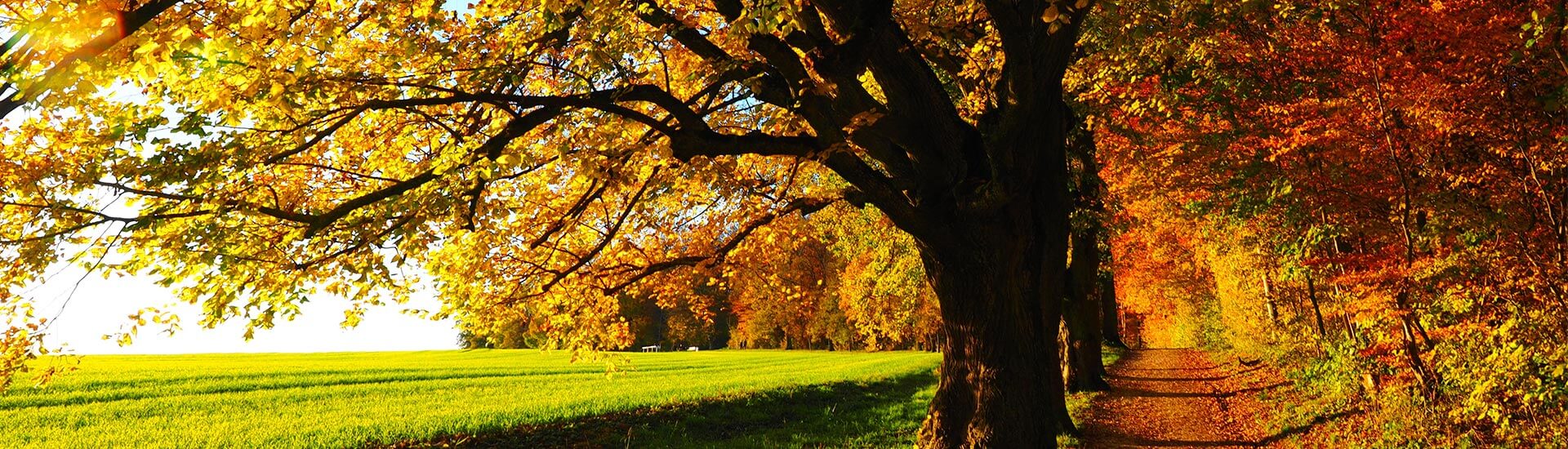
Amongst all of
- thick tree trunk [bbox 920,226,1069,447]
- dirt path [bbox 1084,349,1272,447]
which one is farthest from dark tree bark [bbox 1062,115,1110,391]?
thick tree trunk [bbox 920,226,1069,447]

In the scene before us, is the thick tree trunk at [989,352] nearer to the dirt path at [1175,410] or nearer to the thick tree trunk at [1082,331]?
the dirt path at [1175,410]

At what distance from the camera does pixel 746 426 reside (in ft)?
51.7

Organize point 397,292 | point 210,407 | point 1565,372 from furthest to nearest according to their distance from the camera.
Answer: point 210,407, point 397,292, point 1565,372

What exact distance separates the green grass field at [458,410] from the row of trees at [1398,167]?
6.90 m

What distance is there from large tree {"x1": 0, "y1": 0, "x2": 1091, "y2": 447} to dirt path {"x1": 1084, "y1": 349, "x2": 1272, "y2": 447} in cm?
527

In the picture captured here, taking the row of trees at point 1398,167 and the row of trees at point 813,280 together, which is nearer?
the row of trees at point 1398,167

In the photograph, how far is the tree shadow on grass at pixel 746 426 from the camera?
13391 mm

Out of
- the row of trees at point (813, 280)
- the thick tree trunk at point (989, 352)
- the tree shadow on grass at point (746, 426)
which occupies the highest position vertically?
the row of trees at point (813, 280)

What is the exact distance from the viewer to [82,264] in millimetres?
6449

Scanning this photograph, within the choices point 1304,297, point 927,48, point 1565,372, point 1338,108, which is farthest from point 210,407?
point 1304,297

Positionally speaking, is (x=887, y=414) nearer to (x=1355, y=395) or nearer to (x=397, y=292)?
(x=1355, y=395)

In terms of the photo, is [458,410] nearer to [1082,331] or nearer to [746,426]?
[746,426]

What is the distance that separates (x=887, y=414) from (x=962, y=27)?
9.72 metres

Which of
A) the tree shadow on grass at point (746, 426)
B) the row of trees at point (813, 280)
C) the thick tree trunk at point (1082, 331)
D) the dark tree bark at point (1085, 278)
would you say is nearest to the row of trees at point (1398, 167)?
the dark tree bark at point (1085, 278)
